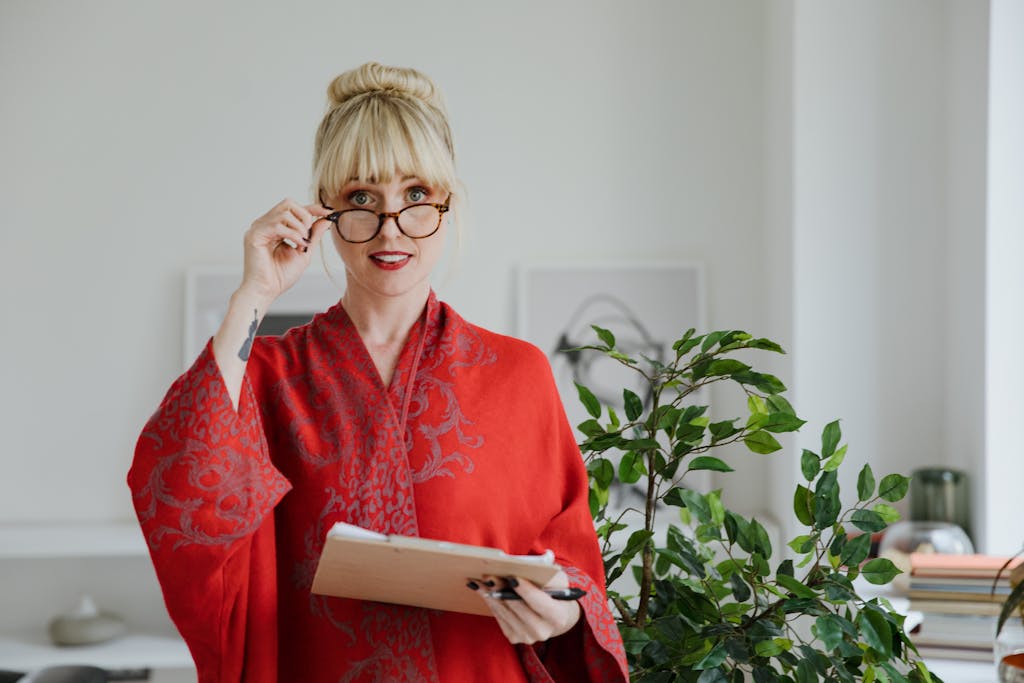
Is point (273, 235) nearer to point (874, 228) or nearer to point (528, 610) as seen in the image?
point (528, 610)

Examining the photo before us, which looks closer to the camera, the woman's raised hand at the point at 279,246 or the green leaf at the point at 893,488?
the woman's raised hand at the point at 279,246

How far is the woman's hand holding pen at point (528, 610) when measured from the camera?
1097 millimetres

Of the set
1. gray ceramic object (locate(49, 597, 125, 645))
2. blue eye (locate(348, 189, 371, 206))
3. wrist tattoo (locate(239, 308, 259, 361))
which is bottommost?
gray ceramic object (locate(49, 597, 125, 645))

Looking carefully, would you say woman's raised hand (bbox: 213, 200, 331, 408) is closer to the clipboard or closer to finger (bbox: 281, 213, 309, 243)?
finger (bbox: 281, 213, 309, 243)

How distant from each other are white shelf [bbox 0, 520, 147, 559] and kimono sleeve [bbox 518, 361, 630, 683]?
217 centimetres

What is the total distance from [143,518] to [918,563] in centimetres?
190

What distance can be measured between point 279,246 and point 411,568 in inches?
16.1

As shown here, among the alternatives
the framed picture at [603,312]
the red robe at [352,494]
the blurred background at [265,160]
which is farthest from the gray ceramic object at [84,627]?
the red robe at [352,494]

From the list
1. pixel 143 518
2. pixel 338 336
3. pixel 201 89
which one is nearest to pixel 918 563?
pixel 338 336

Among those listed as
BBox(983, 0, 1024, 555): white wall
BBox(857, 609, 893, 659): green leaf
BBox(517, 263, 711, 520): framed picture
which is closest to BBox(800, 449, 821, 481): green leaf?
BBox(857, 609, 893, 659): green leaf

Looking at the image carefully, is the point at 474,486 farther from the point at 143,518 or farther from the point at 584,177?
the point at 584,177

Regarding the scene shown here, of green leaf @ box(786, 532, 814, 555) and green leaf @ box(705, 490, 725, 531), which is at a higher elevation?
green leaf @ box(705, 490, 725, 531)

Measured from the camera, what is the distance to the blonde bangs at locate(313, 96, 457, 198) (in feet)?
4.02

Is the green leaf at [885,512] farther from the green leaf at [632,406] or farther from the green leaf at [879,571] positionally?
the green leaf at [632,406]
